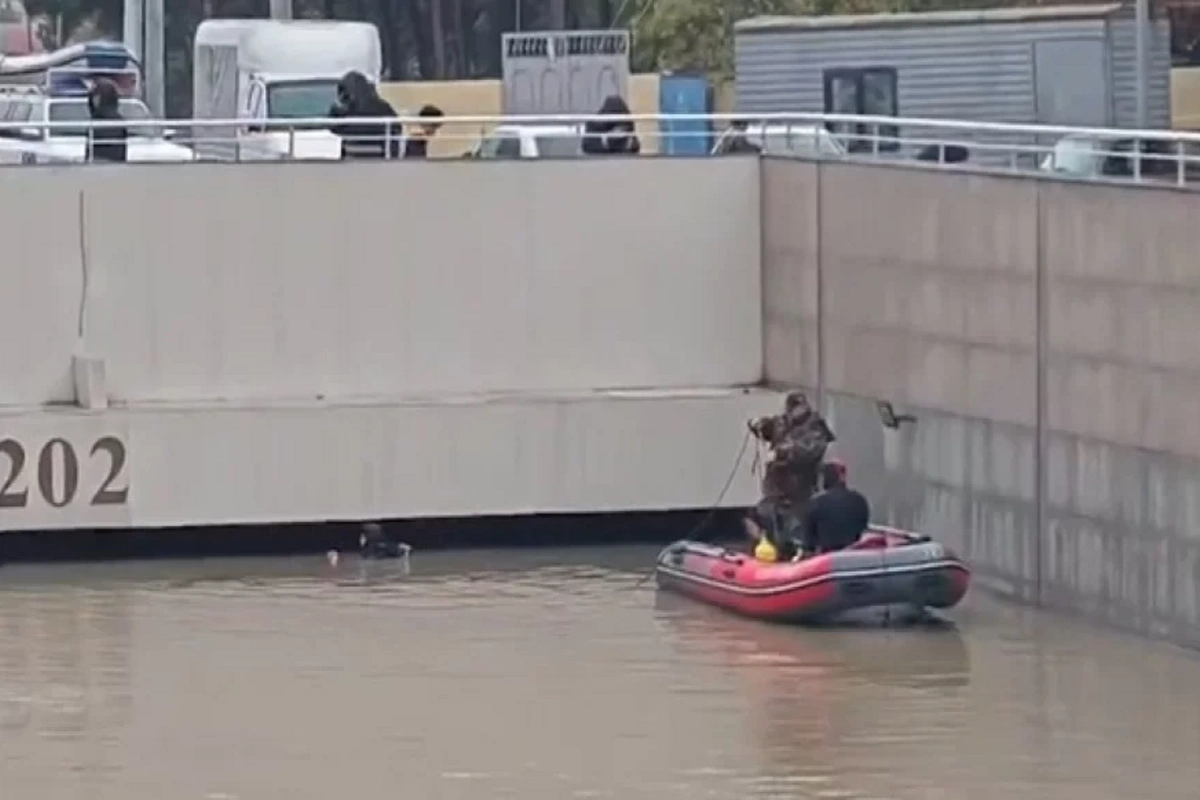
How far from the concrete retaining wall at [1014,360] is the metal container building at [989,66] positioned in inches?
292

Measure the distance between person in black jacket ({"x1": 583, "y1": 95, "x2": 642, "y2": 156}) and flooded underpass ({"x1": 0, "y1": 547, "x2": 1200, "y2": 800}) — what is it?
4.47 m

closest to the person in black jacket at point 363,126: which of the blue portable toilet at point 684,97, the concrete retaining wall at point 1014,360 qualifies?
the concrete retaining wall at point 1014,360

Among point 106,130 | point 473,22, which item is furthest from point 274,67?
point 473,22

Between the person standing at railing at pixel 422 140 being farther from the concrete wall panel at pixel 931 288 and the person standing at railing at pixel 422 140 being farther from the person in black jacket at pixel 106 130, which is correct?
the concrete wall panel at pixel 931 288

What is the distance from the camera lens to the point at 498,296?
29.4 m

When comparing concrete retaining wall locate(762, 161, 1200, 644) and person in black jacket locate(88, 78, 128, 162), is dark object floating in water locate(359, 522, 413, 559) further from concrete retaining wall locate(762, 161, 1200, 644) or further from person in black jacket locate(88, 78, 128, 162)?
person in black jacket locate(88, 78, 128, 162)

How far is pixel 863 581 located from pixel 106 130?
924cm

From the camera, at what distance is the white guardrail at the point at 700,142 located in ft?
84.9

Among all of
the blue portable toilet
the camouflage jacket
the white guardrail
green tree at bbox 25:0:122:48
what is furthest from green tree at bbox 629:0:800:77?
green tree at bbox 25:0:122:48

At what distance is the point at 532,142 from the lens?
3228 cm

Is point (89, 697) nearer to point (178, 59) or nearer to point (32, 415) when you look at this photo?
point (32, 415)

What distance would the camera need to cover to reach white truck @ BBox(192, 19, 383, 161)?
37.7 metres

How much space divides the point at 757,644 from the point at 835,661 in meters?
0.87

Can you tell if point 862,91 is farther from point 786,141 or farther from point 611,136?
point 611,136
